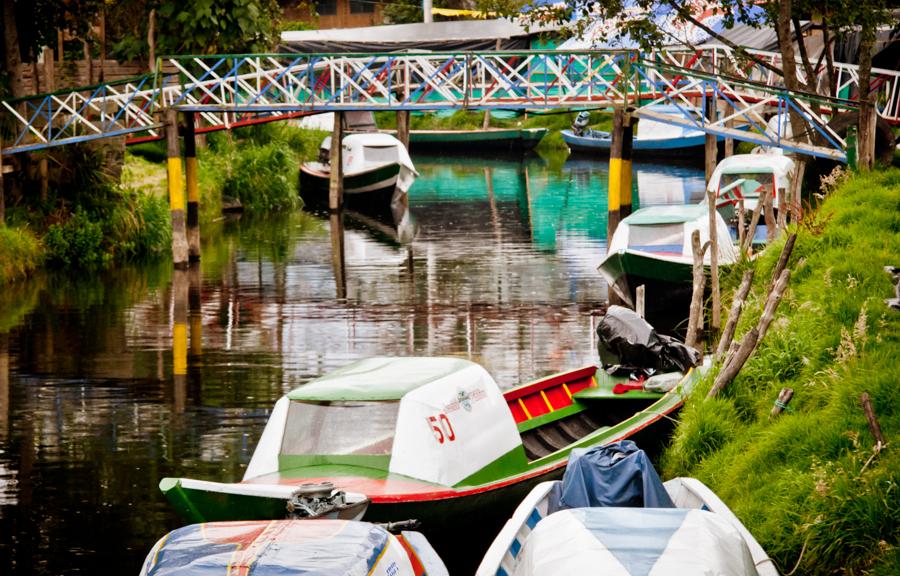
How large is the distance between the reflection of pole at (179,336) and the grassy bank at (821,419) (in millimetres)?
8235

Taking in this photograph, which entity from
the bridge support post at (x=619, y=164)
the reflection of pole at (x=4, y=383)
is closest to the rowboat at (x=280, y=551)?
the reflection of pole at (x=4, y=383)

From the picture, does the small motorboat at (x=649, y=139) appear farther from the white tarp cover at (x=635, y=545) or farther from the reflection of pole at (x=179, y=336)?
the white tarp cover at (x=635, y=545)

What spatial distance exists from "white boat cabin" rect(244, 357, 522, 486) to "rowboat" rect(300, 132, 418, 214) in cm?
3301

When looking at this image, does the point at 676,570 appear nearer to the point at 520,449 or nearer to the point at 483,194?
the point at 520,449

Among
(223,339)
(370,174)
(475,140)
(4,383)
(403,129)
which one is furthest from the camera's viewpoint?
(475,140)

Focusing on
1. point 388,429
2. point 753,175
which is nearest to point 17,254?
point 753,175

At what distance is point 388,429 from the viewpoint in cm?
1288

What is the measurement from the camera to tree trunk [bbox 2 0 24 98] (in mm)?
31156

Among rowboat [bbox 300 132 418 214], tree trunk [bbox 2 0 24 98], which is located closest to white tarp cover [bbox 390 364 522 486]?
tree trunk [bbox 2 0 24 98]

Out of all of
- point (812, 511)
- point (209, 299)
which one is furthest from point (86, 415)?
point (812, 511)

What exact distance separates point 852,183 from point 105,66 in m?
28.0

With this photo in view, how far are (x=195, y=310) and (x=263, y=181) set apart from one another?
18.3 meters

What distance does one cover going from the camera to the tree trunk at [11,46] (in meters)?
31.2

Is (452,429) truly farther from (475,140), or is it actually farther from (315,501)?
(475,140)
